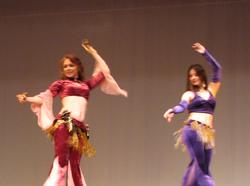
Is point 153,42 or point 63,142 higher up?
point 153,42

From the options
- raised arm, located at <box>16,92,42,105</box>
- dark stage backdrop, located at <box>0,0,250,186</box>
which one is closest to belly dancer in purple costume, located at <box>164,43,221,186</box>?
raised arm, located at <box>16,92,42,105</box>

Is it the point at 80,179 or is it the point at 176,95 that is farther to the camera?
the point at 176,95

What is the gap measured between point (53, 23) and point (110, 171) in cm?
157

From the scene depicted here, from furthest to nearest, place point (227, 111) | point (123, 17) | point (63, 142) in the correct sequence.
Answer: point (123, 17)
point (227, 111)
point (63, 142)

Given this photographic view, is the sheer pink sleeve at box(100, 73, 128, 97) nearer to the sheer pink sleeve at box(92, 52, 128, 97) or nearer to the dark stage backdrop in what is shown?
the sheer pink sleeve at box(92, 52, 128, 97)

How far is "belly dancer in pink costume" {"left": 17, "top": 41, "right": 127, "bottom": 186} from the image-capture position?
304 cm

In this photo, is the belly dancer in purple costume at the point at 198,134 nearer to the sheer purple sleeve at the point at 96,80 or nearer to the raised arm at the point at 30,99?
the sheer purple sleeve at the point at 96,80

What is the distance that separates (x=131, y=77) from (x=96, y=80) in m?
1.75

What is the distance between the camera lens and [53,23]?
5293mm

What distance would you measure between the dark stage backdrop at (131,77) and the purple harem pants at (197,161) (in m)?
1.62

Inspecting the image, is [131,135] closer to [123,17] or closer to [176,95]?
[176,95]

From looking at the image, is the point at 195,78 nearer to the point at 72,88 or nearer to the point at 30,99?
the point at 72,88

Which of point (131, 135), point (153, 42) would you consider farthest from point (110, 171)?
point (153, 42)

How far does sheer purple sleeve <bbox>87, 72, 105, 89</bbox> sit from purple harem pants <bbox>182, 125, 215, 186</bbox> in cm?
62
